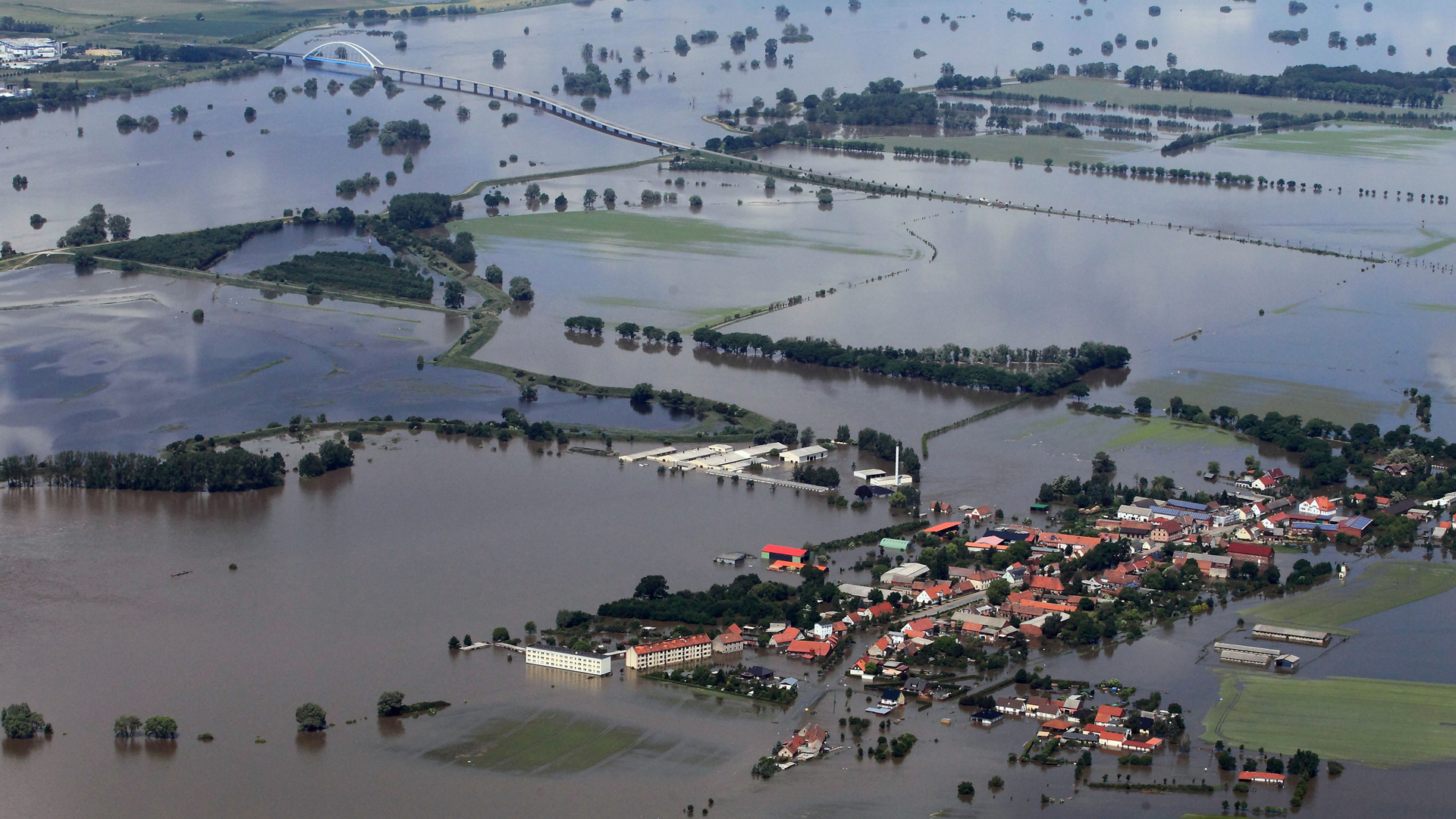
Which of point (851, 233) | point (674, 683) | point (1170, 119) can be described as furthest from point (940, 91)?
point (674, 683)

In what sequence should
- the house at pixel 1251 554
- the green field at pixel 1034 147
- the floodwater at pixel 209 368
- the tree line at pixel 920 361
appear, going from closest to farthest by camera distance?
the house at pixel 1251 554 → the floodwater at pixel 209 368 → the tree line at pixel 920 361 → the green field at pixel 1034 147

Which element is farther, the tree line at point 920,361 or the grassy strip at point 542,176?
the grassy strip at point 542,176

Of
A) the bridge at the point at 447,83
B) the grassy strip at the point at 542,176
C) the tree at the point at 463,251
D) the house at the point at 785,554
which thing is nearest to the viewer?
the house at the point at 785,554

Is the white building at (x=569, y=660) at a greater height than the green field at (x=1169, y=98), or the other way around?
the green field at (x=1169, y=98)

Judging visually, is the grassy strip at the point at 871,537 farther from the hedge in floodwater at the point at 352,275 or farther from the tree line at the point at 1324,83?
the tree line at the point at 1324,83

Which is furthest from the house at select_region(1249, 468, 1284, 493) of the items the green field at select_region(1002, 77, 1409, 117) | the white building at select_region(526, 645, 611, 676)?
the green field at select_region(1002, 77, 1409, 117)

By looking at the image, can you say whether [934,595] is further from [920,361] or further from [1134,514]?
[920,361]

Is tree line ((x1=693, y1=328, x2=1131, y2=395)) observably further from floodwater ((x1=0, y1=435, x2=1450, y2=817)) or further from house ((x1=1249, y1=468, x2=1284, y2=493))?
house ((x1=1249, y1=468, x2=1284, y2=493))

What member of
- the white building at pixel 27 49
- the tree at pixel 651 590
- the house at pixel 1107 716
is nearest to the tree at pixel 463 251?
the tree at pixel 651 590
